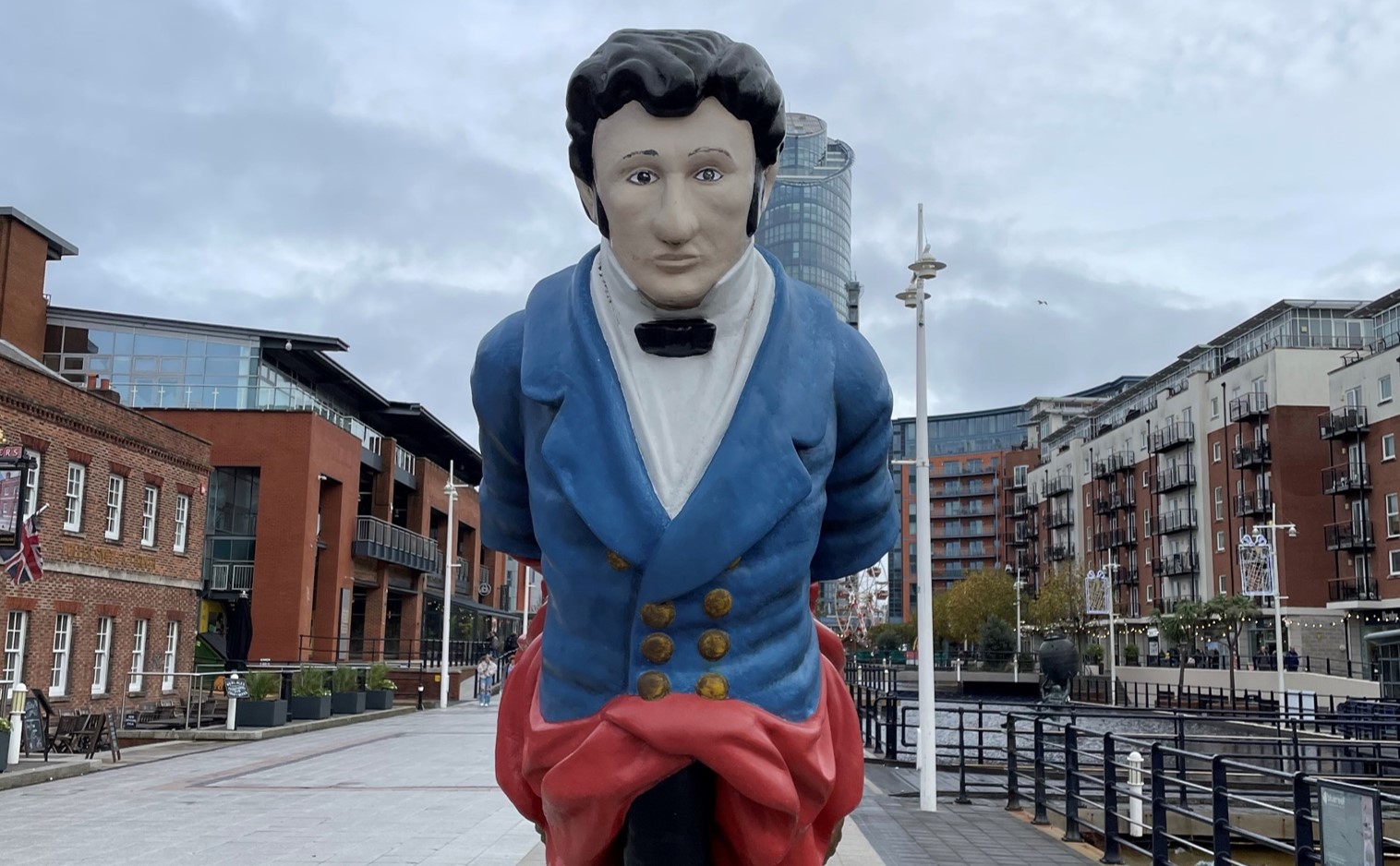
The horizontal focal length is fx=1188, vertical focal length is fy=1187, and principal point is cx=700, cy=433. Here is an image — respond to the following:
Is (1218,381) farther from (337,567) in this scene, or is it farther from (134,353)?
(134,353)

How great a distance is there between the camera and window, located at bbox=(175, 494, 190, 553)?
2472cm

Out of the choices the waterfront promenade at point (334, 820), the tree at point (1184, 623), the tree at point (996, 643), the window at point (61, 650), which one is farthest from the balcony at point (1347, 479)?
the window at point (61, 650)

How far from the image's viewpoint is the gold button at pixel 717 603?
9.34 feet

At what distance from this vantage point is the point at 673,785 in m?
2.78

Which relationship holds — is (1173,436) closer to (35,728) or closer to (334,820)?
(35,728)

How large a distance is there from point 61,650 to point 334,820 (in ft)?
38.9

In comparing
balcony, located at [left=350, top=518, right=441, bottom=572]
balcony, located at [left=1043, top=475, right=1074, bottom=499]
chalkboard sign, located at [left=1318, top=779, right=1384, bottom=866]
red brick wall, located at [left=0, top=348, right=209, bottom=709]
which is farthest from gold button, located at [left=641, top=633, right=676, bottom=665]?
balcony, located at [left=1043, top=475, right=1074, bottom=499]

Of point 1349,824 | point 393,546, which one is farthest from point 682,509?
point 393,546

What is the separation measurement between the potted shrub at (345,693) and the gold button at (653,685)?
23.7 metres

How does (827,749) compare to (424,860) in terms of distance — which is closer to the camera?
(827,749)

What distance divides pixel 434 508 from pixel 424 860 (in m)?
42.3

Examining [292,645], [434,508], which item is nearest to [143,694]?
[292,645]

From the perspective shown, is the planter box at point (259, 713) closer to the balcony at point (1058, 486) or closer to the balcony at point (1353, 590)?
the balcony at point (1353, 590)

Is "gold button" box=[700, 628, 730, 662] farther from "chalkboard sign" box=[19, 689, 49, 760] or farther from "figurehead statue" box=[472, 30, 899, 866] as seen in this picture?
"chalkboard sign" box=[19, 689, 49, 760]
